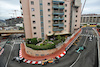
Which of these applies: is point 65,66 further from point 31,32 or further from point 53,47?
point 31,32

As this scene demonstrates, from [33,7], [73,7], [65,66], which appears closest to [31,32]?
[33,7]

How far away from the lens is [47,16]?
2891 centimetres

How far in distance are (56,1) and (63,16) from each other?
858cm

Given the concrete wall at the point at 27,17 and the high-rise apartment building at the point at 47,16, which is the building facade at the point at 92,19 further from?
the concrete wall at the point at 27,17

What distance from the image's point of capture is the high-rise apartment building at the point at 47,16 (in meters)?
26.1

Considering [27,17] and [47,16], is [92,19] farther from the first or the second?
[27,17]

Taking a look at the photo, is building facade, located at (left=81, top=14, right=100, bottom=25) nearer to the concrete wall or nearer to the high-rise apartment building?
the high-rise apartment building

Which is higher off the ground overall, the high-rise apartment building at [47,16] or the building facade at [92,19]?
the building facade at [92,19]

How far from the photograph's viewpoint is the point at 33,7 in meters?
25.7

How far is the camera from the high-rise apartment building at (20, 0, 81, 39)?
85.8 ft

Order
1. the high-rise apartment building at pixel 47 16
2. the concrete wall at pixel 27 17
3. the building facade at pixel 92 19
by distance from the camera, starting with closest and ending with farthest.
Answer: the concrete wall at pixel 27 17 → the high-rise apartment building at pixel 47 16 → the building facade at pixel 92 19

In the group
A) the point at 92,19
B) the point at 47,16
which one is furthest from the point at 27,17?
the point at 92,19

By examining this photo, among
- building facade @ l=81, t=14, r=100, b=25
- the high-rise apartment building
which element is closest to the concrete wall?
the high-rise apartment building

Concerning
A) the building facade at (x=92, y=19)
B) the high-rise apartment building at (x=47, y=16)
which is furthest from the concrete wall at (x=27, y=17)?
the building facade at (x=92, y=19)
